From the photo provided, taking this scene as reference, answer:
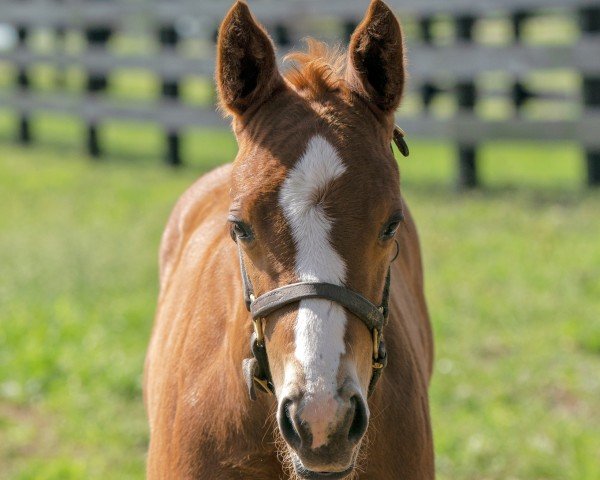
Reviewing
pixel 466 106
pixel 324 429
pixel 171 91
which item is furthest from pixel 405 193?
pixel 324 429

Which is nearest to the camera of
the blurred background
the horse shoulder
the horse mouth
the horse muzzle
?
the horse muzzle

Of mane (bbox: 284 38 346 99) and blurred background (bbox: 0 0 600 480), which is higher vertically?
mane (bbox: 284 38 346 99)

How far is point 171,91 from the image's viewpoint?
11602 millimetres

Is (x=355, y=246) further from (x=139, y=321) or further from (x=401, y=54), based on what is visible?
(x=139, y=321)

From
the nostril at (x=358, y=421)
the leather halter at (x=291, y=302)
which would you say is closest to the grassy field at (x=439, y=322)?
the leather halter at (x=291, y=302)

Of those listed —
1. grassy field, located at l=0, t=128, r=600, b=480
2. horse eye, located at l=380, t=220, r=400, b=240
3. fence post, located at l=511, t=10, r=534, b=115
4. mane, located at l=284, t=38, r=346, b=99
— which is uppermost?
mane, located at l=284, t=38, r=346, b=99

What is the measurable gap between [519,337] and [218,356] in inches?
130

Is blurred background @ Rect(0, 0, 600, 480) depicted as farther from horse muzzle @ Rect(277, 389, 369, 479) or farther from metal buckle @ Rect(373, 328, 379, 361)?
horse muzzle @ Rect(277, 389, 369, 479)

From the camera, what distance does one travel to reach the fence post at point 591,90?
883 cm

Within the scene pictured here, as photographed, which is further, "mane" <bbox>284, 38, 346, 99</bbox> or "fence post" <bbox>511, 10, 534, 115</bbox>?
"fence post" <bbox>511, 10, 534, 115</bbox>

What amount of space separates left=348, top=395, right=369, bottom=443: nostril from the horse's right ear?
873 millimetres

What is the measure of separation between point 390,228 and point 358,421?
48 centimetres

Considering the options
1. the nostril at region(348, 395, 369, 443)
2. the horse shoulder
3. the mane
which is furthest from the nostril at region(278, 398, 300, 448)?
the horse shoulder

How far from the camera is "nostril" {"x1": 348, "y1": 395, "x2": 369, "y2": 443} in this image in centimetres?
220
